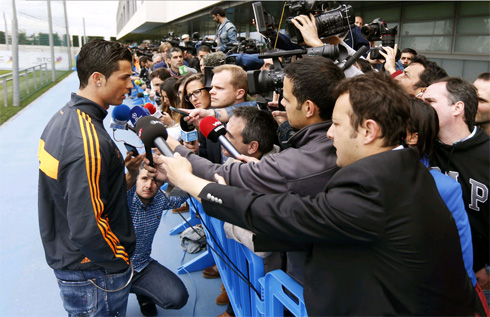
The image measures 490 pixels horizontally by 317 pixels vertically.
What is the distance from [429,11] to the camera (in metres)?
9.84

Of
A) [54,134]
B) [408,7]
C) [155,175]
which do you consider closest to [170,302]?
[155,175]

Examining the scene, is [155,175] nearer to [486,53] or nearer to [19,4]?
[486,53]

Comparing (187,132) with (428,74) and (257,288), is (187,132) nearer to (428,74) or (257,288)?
(257,288)

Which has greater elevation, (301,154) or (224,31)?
(224,31)

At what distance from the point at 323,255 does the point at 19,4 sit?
15404 mm

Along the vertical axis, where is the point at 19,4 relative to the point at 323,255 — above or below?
above

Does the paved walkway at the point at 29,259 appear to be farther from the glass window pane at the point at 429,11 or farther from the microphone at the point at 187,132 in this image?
the glass window pane at the point at 429,11

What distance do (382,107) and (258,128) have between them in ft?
3.78

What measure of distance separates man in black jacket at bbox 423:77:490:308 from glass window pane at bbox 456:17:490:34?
26.1ft

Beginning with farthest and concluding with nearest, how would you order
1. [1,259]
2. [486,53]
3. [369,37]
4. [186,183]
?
[486,53]
[369,37]
[1,259]
[186,183]

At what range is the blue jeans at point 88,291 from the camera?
205cm

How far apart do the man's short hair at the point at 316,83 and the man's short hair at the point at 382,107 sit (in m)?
0.40

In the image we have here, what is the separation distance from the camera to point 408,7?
1054 centimetres

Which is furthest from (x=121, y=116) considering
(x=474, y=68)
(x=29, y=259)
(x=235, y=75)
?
(x=474, y=68)
